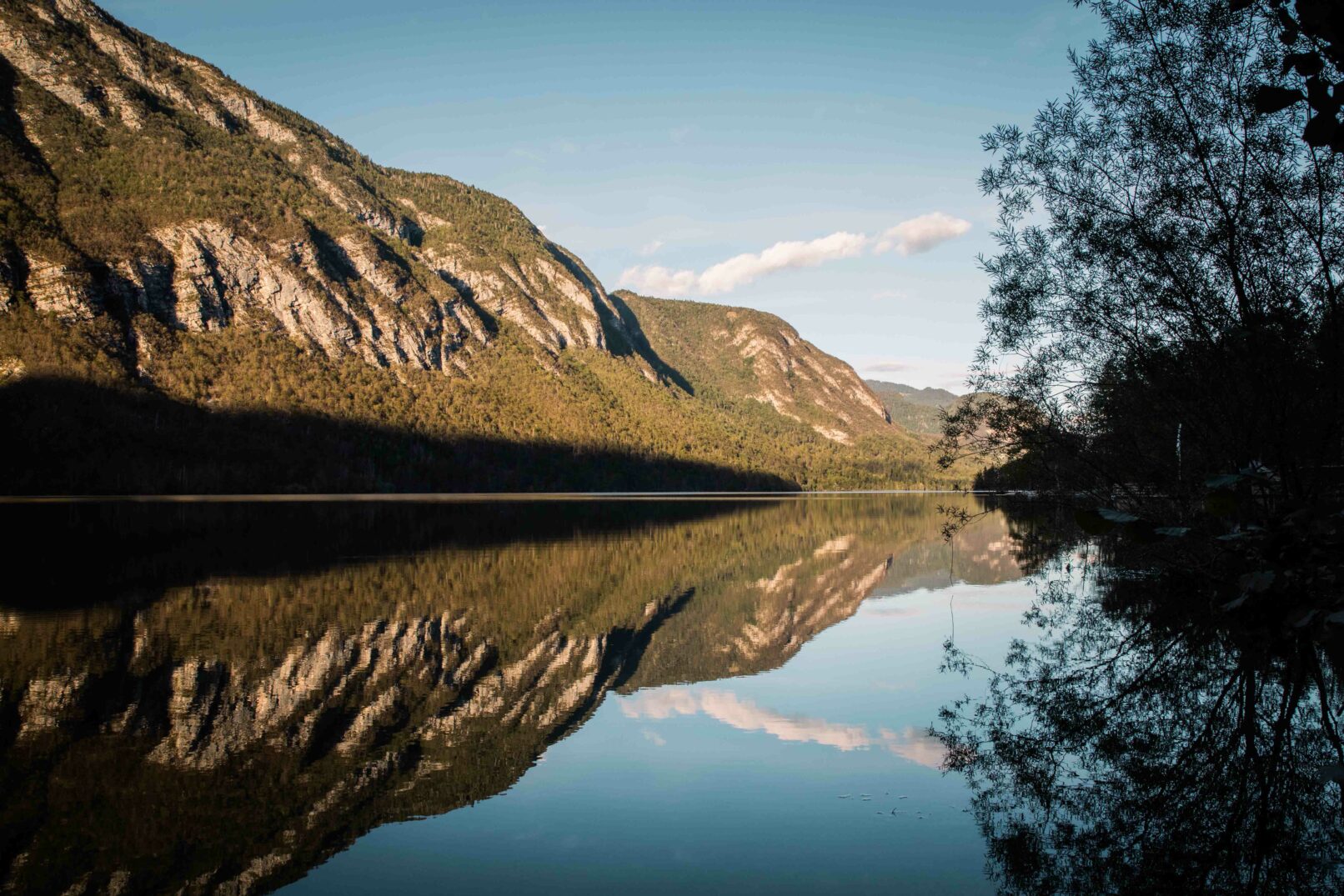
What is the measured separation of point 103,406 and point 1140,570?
139531 mm

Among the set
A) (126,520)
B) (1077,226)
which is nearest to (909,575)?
(1077,226)

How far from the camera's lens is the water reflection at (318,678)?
9.28 m

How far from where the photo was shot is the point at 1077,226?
19.2 m

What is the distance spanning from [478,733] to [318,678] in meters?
4.35

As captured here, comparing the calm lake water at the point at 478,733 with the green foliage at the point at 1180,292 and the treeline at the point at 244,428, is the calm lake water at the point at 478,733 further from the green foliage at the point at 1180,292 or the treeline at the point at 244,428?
the treeline at the point at 244,428

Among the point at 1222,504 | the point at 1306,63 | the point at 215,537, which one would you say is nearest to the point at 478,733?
the point at 1222,504

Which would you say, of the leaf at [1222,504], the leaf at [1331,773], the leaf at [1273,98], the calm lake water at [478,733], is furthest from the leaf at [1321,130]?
the calm lake water at [478,733]

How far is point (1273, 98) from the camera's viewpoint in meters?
4.04

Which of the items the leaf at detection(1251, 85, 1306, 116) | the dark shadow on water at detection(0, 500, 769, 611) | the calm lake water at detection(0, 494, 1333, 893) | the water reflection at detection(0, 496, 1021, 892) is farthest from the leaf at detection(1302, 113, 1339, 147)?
the dark shadow on water at detection(0, 500, 769, 611)

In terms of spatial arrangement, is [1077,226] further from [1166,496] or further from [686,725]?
[686,725]

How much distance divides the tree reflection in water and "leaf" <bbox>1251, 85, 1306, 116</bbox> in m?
2.78

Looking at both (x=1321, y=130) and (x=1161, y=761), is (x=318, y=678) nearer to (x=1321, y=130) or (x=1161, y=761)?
(x=1161, y=761)

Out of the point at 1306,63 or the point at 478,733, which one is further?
the point at 478,733

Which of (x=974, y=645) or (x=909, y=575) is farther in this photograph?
(x=909, y=575)
